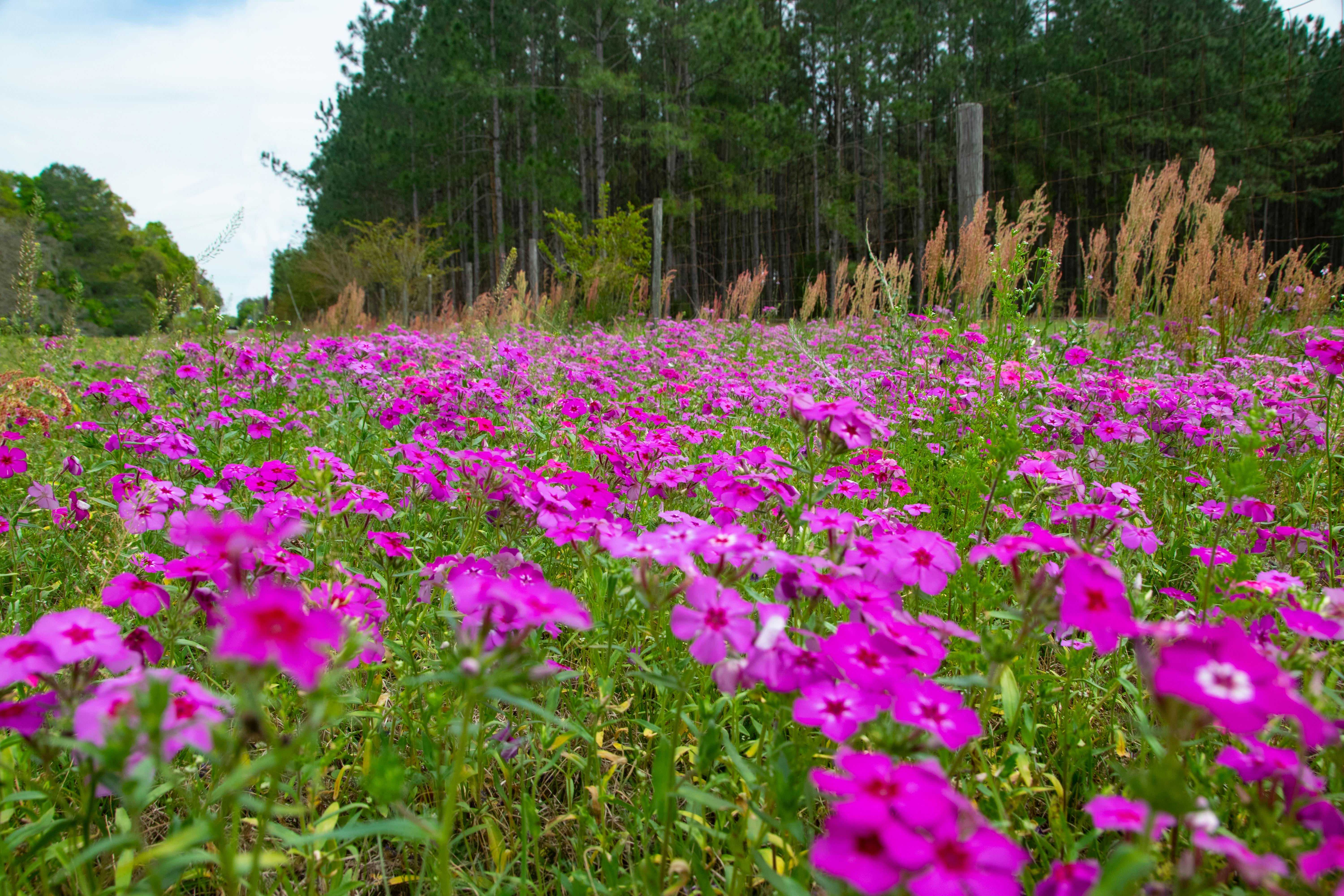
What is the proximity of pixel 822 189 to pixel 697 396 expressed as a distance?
77.9 feet

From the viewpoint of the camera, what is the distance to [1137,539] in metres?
1.48

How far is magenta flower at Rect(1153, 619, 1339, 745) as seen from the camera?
588mm

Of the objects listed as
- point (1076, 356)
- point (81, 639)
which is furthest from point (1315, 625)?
point (1076, 356)

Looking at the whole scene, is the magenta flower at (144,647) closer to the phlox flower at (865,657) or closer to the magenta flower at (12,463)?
the phlox flower at (865,657)

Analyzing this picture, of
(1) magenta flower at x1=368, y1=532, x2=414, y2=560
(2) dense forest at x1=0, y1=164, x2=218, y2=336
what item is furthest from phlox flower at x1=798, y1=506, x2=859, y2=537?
(2) dense forest at x1=0, y1=164, x2=218, y2=336

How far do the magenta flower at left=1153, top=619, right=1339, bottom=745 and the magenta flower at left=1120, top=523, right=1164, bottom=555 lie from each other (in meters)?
0.91

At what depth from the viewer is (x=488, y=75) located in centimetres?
2041

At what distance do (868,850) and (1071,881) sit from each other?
0.24 meters

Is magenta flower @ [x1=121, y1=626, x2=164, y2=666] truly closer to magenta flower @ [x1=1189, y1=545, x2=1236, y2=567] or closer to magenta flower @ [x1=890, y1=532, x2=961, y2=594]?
magenta flower @ [x1=890, y1=532, x2=961, y2=594]

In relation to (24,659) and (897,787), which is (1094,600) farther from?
(24,659)

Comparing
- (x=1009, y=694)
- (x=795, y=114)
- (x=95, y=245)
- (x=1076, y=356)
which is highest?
(x=795, y=114)

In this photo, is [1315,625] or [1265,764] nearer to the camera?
[1265,764]

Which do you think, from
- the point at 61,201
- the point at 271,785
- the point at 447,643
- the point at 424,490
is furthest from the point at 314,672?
the point at 61,201

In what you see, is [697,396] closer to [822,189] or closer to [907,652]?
[907,652]
